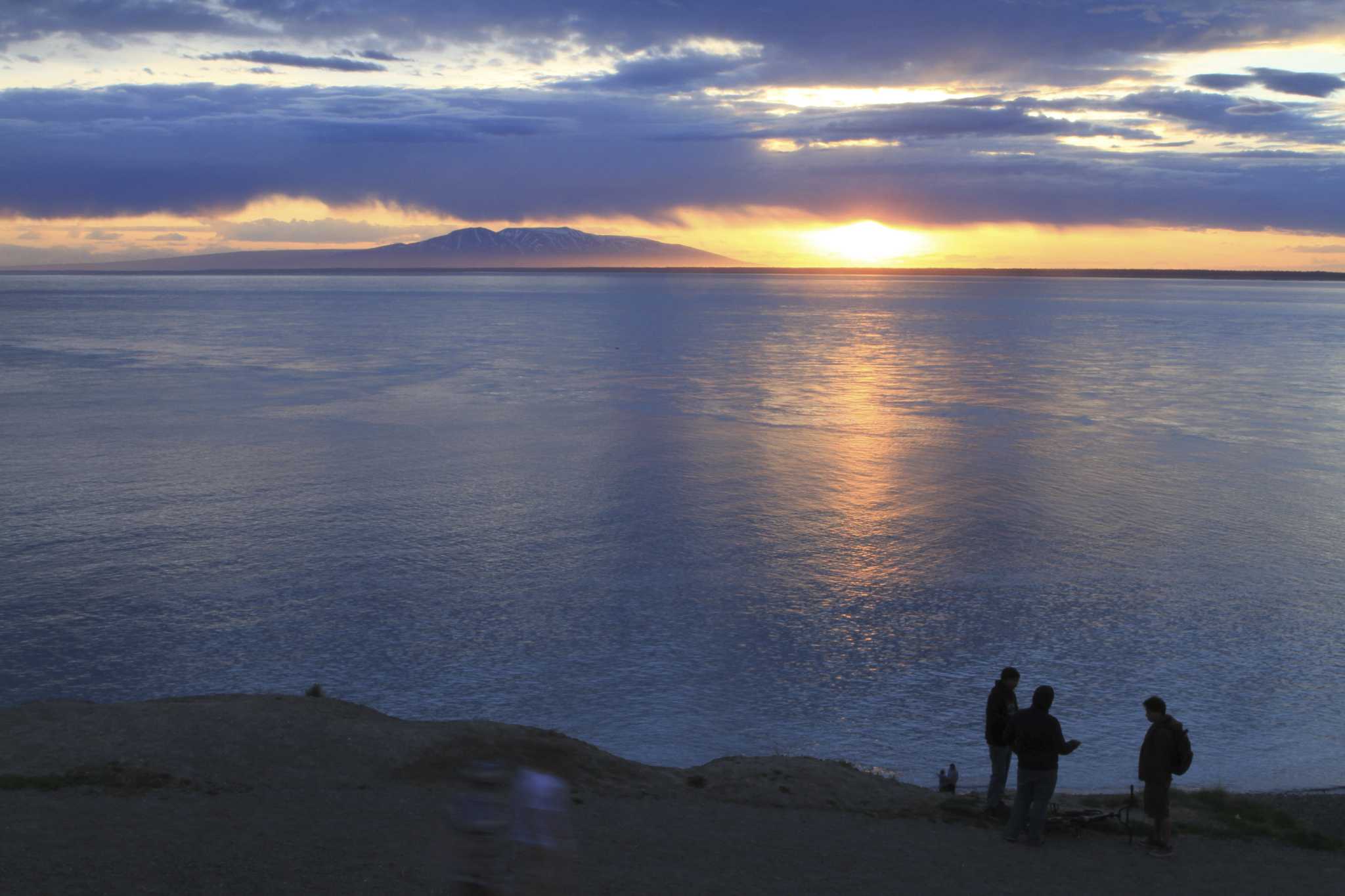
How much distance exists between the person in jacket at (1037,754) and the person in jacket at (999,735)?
0.61 metres

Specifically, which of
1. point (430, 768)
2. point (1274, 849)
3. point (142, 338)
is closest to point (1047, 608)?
point (1274, 849)

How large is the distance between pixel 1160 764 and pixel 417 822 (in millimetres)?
5699

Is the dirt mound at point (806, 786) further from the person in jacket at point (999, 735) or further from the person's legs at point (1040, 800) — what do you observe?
the person's legs at point (1040, 800)

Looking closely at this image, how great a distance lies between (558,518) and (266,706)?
11971 mm

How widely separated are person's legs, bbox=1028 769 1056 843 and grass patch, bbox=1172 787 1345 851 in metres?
1.64

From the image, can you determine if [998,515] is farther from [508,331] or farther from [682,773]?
[508,331]

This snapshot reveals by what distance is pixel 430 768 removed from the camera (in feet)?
32.5

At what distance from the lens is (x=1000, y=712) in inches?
379

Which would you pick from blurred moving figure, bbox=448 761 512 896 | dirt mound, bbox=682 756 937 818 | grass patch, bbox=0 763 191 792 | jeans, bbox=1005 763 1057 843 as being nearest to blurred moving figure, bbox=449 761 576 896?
blurred moving figure, bbox=448 761 512 896

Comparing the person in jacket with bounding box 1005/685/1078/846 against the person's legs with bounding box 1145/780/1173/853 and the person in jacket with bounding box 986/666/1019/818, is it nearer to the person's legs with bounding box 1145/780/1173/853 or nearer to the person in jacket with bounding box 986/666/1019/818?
the person in jacket with bounding box 986/666/1019/818

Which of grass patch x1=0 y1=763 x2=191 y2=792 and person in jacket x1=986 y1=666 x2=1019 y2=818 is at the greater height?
person in jacket x1=986 y1=666 x2=1019 y2=818

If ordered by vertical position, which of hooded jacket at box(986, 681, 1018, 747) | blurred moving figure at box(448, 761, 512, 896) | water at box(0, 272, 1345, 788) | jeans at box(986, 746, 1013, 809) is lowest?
water at box(0, 272, 1345, 788)

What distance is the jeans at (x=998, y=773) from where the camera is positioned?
9.70 m

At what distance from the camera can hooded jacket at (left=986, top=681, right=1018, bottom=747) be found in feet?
31.5
